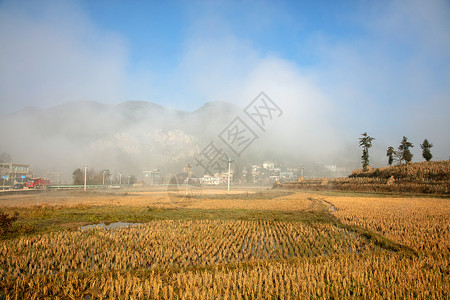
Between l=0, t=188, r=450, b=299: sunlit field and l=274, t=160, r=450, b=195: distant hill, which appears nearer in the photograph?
l=0, t=188, r=450, b=299: sunlit field

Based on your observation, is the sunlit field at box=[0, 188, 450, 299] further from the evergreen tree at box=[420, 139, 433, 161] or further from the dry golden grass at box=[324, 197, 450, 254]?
the evergreen tree at box=[420, 139, 433, 161]

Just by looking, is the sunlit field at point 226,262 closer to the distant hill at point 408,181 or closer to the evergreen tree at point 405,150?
the distant hill at point 408,181

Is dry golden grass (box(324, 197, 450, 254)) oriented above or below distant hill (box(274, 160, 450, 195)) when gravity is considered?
below

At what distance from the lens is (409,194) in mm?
46031

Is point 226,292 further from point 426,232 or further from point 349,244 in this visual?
point 426,232

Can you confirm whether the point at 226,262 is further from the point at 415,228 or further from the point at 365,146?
the point at 365,146

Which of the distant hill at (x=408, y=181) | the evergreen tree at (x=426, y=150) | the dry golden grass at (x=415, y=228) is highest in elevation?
the evergreen tree at (x=426, y=150)

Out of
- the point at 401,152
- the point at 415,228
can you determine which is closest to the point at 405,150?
the point at 401,152

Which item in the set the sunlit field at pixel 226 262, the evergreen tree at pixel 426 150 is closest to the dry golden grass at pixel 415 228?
the sunlit field at pixel 226 262

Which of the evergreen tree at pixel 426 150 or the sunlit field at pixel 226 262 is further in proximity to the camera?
the evergreen tree at pixel 426 150

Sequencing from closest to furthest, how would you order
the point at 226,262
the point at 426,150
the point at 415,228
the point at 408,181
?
the point at 226,262 → the point at 415,228 → the point at 408,181 → the point at 426,150

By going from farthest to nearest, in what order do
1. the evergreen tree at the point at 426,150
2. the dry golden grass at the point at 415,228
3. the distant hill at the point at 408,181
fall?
the evergreen tree at the point at 426,150 < the distant hill at the point at 408,181 < the dry golden grass at the point at 415,228

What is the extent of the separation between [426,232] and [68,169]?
647 feet

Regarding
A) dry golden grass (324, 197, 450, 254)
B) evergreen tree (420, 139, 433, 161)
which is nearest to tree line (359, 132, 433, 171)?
evergreen tree (420, 139, 433, 161)
